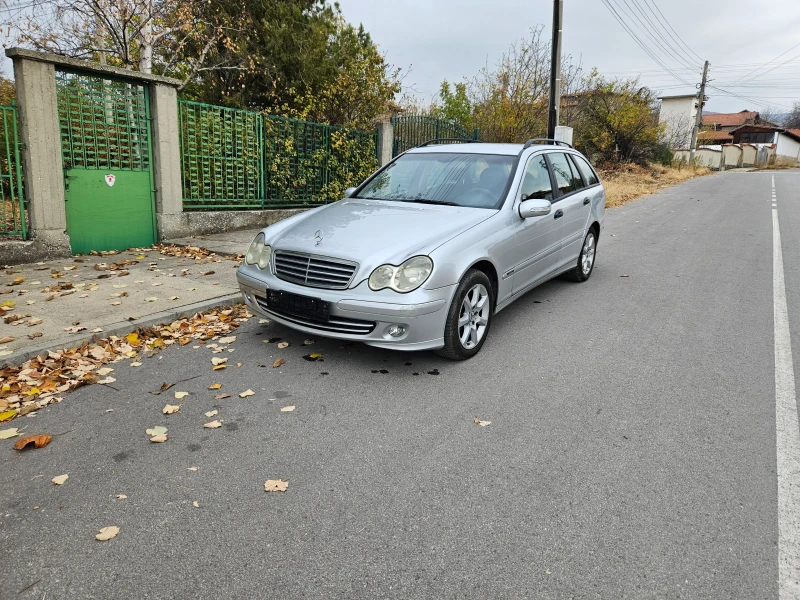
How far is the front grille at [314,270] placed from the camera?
4371 mm

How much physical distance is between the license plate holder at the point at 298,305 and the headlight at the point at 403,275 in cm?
42

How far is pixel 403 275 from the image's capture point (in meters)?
4.30

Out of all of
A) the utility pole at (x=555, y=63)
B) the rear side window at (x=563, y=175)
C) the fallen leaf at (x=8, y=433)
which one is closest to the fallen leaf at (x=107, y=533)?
the fallen leaf at (x=8, y=433)

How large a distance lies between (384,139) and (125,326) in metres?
9.61

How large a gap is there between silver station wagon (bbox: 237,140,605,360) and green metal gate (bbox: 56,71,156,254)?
4.14 m

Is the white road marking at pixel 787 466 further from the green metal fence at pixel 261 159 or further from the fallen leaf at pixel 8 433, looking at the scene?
the green metal fence at pixel 261 159

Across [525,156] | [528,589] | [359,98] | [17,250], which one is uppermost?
[359,98]

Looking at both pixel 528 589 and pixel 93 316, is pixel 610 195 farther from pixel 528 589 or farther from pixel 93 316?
pixel 528 589

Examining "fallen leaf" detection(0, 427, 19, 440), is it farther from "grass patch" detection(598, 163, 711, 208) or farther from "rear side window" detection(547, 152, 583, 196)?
"grass patch" detection(598, 163, 711, 208)

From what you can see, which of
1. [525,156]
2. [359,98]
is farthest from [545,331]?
[359,98]

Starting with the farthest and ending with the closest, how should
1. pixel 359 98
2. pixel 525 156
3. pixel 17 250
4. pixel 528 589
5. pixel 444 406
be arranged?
pixel 359 98 → pixel 17 250 → pixel 525 156 → pixel 444 406 → pixel 528 589

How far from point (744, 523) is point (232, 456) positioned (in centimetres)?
257

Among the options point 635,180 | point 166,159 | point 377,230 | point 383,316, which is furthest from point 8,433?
point 635,180

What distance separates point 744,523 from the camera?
2.73 meters
